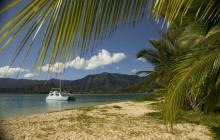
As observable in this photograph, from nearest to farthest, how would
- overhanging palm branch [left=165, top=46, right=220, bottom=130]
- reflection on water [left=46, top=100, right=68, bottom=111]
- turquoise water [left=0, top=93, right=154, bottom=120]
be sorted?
overhanging palm branch [left=165, top=46, right=220, bottom=130]
turquoise water [left=0, top=93, right=154, bottom=120]
reflection on water [left=46, top=100, right=68, bottom=111]

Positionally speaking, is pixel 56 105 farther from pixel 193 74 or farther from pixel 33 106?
pixel 193 74

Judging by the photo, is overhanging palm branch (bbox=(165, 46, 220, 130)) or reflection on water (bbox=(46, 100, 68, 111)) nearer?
overhanging palm branch (bbox=(165, 46, 220, 130))

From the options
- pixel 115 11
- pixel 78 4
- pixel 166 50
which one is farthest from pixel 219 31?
pixel 166 50

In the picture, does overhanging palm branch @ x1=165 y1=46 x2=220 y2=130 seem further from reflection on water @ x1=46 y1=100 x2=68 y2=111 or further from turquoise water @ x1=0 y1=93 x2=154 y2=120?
reflection on water @ x1=46 y1=100 x2=68 y2=111

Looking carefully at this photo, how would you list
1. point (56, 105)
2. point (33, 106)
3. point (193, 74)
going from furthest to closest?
point (56, 105)
point (33, 106)
point (193, 74)

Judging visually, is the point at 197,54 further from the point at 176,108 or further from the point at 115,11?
the point at 115,11

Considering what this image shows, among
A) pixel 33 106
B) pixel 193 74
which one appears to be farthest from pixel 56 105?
pixel 193 74

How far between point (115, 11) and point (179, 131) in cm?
508

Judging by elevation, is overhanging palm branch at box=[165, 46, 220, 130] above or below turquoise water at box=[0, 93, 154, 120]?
above

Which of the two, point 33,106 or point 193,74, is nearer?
point 193,74

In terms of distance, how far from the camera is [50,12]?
1.46 feet

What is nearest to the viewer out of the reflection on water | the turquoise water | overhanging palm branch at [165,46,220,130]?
overhanging palm branch at [165,46,220,130]

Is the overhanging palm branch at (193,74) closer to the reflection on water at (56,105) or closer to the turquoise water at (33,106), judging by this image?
Answer: the turquoise water at (33,106)

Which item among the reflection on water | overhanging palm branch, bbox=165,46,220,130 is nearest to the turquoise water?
the reflection on water
